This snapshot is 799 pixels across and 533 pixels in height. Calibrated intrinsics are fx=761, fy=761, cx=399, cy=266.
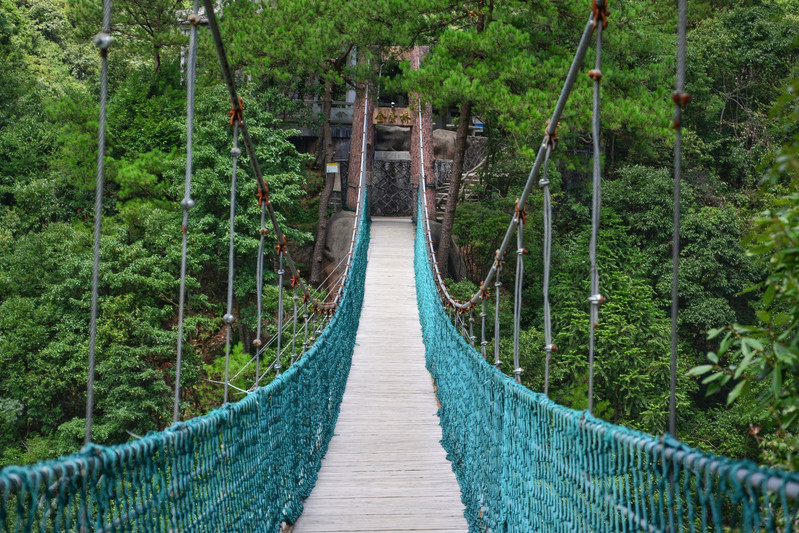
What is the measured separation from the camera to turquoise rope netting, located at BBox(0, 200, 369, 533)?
38.8 inches

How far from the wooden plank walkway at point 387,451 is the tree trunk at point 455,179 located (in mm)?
2240

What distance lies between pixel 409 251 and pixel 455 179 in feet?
3.17

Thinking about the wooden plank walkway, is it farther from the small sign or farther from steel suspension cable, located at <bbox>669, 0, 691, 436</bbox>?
the small sign

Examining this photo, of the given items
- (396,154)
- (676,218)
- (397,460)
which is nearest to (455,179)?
(396,154)

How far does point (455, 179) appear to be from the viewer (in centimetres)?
840

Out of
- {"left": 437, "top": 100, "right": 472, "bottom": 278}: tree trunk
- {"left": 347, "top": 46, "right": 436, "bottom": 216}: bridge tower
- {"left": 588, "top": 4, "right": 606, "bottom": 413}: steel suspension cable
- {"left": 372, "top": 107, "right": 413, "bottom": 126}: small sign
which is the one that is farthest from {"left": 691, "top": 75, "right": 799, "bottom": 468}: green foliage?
{"left": 372, "top": 107, "right": 413, "bottom": 126}: small sign

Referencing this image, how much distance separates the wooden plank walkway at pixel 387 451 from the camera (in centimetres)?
268

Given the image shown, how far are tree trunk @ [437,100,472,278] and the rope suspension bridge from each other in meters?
3.61

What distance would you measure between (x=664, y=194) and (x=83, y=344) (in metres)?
7.11

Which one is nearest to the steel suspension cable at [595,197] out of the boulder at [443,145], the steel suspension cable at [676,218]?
the steel suspension cable at [676,218]

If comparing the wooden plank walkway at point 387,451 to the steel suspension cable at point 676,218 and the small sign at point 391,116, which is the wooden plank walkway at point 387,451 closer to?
the steel suspension cable at point 676,218

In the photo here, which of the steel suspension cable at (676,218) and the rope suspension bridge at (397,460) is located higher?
the steel suspension cable at (676,218)

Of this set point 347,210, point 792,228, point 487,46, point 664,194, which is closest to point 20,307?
point 347,210

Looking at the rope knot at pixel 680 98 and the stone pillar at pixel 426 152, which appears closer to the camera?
the rope knot at pixel 680 98
